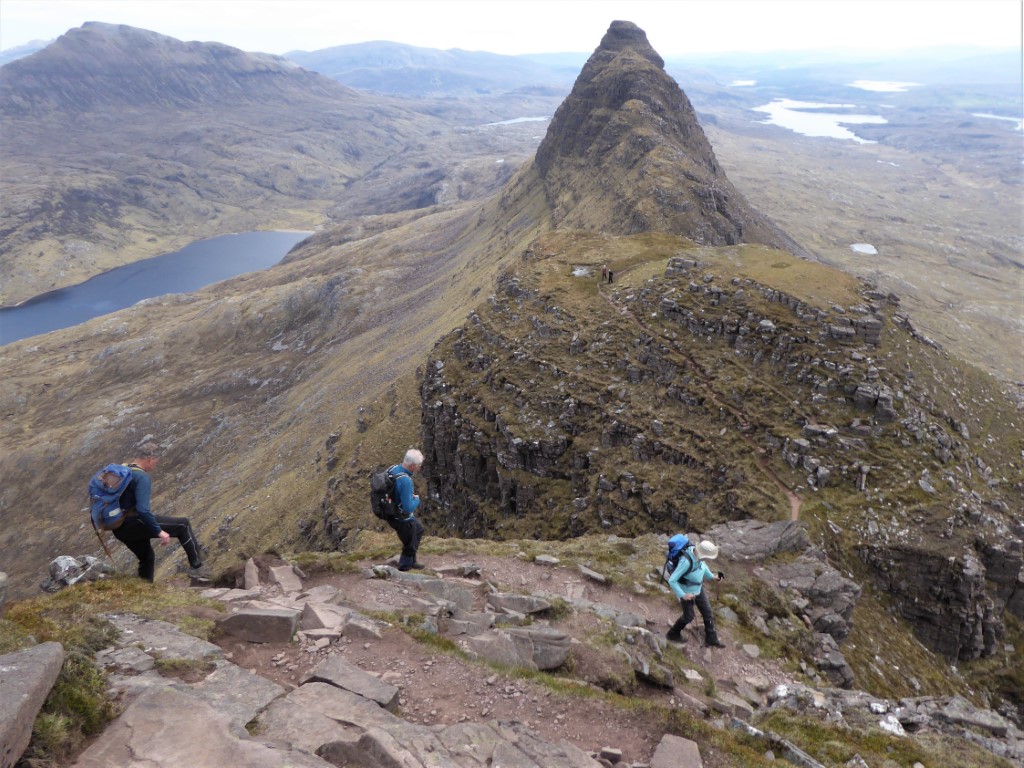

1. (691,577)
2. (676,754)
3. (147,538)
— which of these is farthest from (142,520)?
(691,577)

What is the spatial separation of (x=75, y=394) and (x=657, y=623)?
170m

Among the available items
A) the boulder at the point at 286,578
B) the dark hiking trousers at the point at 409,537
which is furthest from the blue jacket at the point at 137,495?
the dark hiking trousers at the point at 409,537

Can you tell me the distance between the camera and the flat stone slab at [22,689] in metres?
7.86

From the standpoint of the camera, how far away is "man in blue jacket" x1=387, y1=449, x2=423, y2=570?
1905cm

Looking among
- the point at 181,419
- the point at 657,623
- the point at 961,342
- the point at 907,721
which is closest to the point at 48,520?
the point at 181,419

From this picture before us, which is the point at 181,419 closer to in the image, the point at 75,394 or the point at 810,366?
the point at 75,394

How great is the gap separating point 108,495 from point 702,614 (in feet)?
62.6

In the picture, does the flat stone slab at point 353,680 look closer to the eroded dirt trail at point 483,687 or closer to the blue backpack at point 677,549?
the eroded dirt trail at point 483,687

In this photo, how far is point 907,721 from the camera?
674 inches

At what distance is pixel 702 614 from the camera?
65.8 ft

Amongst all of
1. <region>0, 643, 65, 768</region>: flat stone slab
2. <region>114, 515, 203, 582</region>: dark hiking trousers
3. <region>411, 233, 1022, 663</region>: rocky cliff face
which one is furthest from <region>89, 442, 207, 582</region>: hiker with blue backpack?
<region>411, 233, 1022, 663</region>: rocky cliff face

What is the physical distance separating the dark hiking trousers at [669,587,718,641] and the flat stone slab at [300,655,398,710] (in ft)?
36.9

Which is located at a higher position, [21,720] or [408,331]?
[21,720]

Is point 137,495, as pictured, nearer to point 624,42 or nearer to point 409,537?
point 409,537
